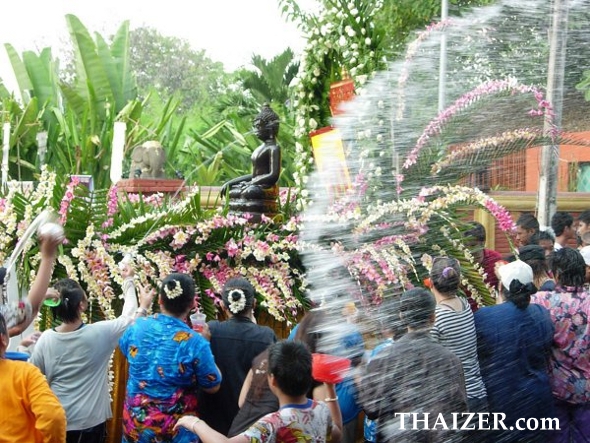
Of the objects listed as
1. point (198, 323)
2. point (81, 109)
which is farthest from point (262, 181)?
point (81, 109)

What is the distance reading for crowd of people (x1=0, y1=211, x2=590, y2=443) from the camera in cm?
327

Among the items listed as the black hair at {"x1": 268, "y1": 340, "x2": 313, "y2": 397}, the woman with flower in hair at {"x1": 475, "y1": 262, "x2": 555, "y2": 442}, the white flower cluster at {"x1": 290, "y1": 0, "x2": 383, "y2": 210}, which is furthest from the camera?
the white flower cluster at {"x1": 290, "y1": 0, "x2": 383, "y2": 210}

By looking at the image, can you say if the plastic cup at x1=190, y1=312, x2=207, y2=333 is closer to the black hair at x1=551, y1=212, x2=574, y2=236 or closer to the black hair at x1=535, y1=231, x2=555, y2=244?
the black hair at x1=535, y1=231, x2=555, y2=244

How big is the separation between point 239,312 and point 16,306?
114cm

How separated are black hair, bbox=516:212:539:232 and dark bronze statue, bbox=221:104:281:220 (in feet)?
8.90

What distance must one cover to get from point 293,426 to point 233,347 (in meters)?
1.44

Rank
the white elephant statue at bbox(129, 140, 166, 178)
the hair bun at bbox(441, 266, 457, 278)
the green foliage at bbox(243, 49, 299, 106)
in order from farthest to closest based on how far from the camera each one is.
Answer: the green foliage at bbox(243, 49, 299, 106), the white elephant statue at bbox(129, 140, 166, 178), the hair bun at bbox(441, 266, 457, 278)

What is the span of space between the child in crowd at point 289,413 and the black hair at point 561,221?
3.55 feet

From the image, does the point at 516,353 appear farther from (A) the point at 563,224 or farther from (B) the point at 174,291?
(B) the point at 174,291

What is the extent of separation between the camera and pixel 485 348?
357 cm

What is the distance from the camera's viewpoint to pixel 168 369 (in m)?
4.52

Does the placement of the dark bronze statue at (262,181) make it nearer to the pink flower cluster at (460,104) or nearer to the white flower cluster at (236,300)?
the white flower cluster at (236,300)

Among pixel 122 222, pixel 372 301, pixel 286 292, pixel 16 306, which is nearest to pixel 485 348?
pixel 372 301

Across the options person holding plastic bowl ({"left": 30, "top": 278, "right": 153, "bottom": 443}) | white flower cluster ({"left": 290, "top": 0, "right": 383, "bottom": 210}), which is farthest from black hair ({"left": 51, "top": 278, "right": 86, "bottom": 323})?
white flower cluster ({"left": 290, "top": 0, "right": 383, "bottom": 210})
